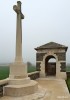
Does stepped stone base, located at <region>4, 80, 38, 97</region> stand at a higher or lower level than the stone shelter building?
lower

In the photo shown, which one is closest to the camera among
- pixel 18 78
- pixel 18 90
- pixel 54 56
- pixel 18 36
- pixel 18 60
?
pixel 18 90

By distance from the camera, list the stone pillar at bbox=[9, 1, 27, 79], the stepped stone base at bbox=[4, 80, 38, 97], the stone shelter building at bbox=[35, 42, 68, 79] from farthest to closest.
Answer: the stone shelter building at bbox=[35, 42, 68, 79], the stone pillar at bbox=[9, 1, 27, 79], the stepped stone base at bbox=[4, 80, 38, 97]

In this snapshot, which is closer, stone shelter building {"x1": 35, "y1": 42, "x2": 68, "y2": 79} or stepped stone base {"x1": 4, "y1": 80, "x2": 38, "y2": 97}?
stepped stone base {"x1": 4, "y1": 80, "x2": 38, "y2": 97}

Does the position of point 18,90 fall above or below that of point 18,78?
below

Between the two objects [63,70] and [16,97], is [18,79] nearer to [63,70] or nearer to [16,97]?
[16,97]

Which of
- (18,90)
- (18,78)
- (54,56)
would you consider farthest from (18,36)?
(54,56)

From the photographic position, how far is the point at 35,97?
8234mm

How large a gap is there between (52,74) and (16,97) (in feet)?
46.3

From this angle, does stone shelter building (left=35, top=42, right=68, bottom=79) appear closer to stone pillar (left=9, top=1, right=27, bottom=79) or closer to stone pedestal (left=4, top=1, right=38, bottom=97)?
stone pedestal (left=4, top=1, right=38, bottom=97)

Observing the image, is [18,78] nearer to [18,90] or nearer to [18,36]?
[18,90]

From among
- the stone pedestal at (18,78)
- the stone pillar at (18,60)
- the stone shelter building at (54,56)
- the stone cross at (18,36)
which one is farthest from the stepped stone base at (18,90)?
the stone shelter building at (54,56)

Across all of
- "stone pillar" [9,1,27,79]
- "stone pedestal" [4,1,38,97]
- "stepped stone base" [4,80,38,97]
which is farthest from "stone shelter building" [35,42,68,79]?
"stepped stone base" [4,80,38,97]

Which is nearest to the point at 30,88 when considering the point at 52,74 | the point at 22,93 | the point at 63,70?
the point at 22,93

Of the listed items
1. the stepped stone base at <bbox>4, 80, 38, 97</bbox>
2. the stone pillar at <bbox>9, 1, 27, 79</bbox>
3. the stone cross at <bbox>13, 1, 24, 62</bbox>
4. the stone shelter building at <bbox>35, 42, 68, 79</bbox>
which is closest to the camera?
the stepped stone base at <bbox>4, 80, 38, 97</bbox>
